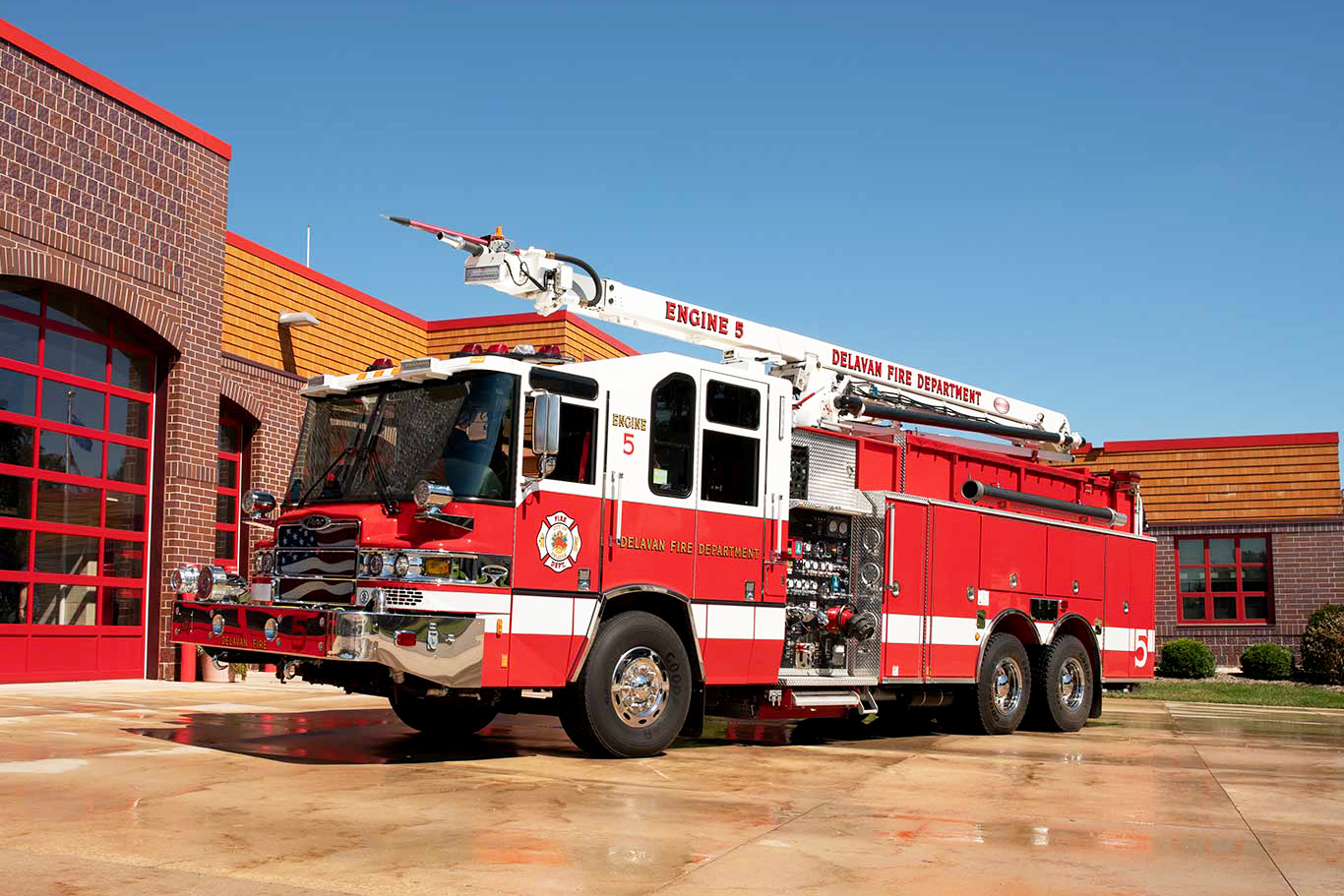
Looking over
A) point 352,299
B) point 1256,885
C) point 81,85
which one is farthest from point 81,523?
point 1256,885

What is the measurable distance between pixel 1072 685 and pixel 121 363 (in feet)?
39.4

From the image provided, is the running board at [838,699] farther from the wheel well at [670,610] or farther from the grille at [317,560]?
the grille at [317,560]

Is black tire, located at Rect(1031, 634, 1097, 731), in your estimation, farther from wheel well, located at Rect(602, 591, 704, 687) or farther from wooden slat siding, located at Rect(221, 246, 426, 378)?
wooden slat siding, located at Rect(221, 246, 426, 378)

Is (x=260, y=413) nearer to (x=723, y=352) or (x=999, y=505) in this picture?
(x=723, y=352)

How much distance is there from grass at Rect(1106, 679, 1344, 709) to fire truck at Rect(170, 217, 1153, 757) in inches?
361

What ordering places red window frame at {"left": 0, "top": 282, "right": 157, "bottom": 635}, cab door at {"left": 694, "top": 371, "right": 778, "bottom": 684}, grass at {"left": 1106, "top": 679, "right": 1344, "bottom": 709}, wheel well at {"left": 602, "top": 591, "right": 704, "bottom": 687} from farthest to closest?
grass at {"left": 1106, "top": 679, "right": 1344, "bottom": 709} < red window frame at {"left": 0, "top": 282, "right": 157, "bottom": 635} < cab door at {"left": 694, "top": 371, "right": 778, "bottom": 684} < wheel well at {"left": 602, "top": 591, "right": 704, "bottom": 687}

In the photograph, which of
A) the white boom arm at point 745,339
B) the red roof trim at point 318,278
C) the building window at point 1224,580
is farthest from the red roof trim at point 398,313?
the building window at point 1224,580

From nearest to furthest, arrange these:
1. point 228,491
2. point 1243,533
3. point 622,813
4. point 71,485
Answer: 1. point 622,813
2. point 71,485
3. point 228,491
4. point 1243,533

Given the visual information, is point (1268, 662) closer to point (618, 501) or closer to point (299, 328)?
point (299, 328)

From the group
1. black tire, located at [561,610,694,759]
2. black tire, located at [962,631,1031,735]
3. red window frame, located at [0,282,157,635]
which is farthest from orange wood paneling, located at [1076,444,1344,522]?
black tire, located at [561,610,694,759]

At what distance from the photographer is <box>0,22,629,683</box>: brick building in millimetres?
15141

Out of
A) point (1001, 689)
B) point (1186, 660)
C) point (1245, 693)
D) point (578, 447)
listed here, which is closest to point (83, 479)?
point (578, 447)

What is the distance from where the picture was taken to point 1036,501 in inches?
555

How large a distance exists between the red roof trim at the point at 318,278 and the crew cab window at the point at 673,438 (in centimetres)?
1096
